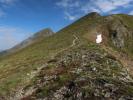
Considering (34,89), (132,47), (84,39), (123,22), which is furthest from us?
(123,22)

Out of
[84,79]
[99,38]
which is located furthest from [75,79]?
[99,38]

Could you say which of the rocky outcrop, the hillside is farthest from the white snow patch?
the rocky outcrop

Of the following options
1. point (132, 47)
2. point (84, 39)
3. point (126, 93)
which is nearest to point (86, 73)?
point (126, 93)

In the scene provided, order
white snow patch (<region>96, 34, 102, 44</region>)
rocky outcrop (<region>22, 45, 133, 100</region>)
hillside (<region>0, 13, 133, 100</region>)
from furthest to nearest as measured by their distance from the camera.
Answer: white snow patch (<region>96, 34, 102, 44</region>) < hillside (<region>0, 13, 133, 100</region>) < rocky outcrop (<region>22, 45, 133, 100</region>)

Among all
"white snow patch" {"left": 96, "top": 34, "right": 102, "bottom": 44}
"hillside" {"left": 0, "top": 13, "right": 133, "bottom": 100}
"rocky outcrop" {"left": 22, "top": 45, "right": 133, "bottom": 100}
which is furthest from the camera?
"white snow patch" {"left": 96, "top": 34, "right": 102, "bottom": 44}

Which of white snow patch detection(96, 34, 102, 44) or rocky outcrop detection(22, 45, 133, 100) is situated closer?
rocky outcrop detection(22, 45, 133, 100)

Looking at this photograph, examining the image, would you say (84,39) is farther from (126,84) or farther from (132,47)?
(126,84)

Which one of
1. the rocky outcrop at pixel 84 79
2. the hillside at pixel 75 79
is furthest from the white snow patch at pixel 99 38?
the rocky outcrop at pixel 84 79

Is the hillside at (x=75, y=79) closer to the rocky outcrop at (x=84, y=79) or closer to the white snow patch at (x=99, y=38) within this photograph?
the rocky outcrop at (x=84, y=79)

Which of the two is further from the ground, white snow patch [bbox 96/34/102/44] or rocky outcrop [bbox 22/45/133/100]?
white snow patch [bbox 96/34/102/44]

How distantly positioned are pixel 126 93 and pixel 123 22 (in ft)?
225

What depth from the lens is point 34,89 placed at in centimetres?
5184

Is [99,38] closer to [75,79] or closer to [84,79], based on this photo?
[75,79]

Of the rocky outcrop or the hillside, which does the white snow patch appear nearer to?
the hillside
